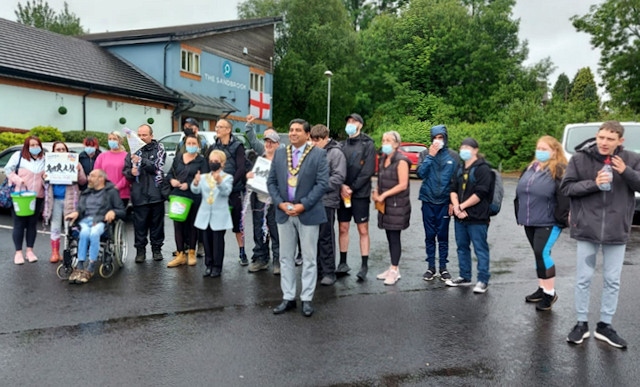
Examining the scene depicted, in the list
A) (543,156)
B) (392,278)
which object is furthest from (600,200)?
(392,278)

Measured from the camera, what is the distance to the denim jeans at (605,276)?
4727 mm

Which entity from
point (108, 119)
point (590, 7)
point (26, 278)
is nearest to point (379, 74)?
point (590, 7)

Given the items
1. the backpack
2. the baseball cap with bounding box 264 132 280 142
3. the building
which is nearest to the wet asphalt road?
the backpack

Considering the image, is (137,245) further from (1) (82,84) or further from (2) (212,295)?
(1) (82,84)

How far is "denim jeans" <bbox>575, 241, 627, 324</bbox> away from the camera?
15.5 ft

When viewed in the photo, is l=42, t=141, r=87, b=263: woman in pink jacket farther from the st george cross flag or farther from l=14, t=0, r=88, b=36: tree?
l=14, t=0, r=88, b=36: tree

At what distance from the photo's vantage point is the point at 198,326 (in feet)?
16.6

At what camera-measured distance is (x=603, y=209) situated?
4.63 metres

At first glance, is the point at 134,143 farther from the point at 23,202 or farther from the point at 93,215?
the point at 23,202

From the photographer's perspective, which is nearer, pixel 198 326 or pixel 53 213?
pixel 198 326

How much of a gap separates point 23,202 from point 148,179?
65.0 inches

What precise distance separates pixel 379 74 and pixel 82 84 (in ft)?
75.3

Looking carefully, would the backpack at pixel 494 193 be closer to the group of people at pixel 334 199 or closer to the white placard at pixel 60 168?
the group of people at pixel 334 199

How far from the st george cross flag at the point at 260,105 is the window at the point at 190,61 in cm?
496
